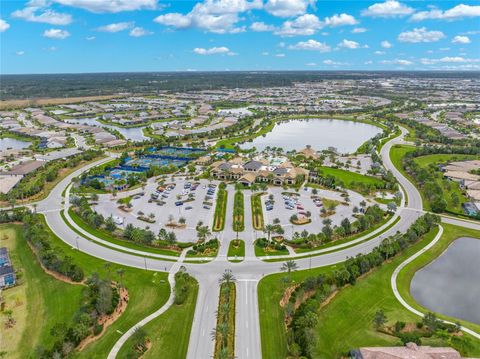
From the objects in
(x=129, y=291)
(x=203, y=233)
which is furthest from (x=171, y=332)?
(x=203, y=233)

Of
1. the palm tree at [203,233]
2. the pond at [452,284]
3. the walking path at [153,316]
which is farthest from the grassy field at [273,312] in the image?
the palm tree at [203,233]

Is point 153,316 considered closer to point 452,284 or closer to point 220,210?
point 220,210

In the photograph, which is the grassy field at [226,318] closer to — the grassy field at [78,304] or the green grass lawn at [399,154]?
the grassy field at [78,304]

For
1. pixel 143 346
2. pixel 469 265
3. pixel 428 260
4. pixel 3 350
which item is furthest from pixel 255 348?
pixel 469 265

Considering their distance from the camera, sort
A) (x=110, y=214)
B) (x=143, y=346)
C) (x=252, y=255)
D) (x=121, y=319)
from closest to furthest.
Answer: (x=143, y=346), (x=121, y=319), (x=252, y=255), (x=110, y=214)

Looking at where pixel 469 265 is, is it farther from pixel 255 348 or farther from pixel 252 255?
pixel 255 348

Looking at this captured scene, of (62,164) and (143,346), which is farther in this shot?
(62,164)
